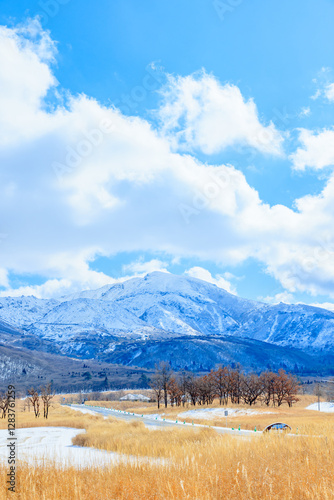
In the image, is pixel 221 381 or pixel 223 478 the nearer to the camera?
pixel 223 478

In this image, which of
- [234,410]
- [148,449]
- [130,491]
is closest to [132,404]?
[234,410]

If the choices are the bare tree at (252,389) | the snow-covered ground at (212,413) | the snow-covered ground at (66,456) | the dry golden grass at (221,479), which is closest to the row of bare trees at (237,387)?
the bare tree at (252,389)

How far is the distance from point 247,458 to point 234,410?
64.3 m

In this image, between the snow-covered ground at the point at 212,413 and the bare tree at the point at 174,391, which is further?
the bare tree at the point at 174,391

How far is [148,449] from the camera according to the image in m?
15.4

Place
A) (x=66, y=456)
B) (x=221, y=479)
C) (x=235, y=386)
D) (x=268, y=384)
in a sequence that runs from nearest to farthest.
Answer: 1. (x=221, y=479)
2. (x=66, y=456)
3. (x=268, y=384)
4. (x=235, y=386)

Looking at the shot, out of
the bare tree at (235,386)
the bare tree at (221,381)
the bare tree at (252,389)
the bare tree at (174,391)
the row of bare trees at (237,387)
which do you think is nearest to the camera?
the bare tree at (252,389)

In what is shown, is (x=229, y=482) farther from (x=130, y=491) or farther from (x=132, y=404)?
(x=132, y=404)

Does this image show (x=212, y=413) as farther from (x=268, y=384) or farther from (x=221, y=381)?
(x=268, y=384)

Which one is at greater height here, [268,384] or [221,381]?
[221,381]

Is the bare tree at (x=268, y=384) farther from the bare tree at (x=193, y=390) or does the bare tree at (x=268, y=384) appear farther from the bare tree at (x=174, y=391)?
the bare tree at (x=174, y=391)

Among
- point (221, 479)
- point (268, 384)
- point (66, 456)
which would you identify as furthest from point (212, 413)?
point (221, 479)

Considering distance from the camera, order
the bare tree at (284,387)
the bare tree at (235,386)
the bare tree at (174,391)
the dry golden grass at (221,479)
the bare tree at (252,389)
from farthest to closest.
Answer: the bare tree at (174,391) < the bare tree at (235,386) < the bare tree at (284,387) < the bare tree at (252,389) < the dry golden grass at (221,479)

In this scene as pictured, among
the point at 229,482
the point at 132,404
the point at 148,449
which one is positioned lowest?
the point at 132,404
